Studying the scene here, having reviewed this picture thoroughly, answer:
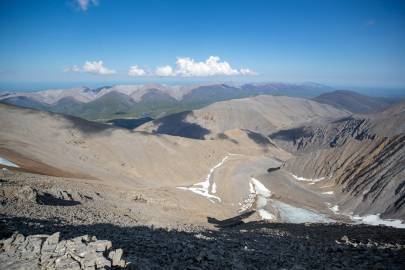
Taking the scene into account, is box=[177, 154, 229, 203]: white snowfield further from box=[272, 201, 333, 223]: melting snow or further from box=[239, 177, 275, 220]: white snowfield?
box=[272, 201, 333, 223]: melting snow

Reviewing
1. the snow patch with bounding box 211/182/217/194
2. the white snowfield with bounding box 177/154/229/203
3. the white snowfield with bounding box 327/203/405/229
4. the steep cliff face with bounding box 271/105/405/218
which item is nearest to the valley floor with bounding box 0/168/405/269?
the white snowfield with bounding box 327/203/405/229

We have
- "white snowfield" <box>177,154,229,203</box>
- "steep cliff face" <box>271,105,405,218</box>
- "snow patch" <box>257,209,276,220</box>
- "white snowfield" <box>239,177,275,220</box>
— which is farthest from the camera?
"white snowfield" <box>177,154,229,203</box>

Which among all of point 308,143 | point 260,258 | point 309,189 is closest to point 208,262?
point 260,258

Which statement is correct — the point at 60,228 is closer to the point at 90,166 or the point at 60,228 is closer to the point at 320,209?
the point at 90,166

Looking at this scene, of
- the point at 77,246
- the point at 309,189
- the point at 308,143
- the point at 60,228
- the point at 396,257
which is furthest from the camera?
the point at 308,143

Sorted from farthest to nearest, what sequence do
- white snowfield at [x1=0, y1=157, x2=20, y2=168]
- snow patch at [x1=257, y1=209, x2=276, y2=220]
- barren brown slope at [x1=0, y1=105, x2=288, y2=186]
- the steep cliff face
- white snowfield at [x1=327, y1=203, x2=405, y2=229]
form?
1. barren brown slope at [x1=0, y1=105, x2=288, y2=186]
2. the steep cliff face
3. snow patch at [x1=257, y1=209, x2=276, y2=220]
4. white snowfield at [x1=327, y1=203, x2=405, y2=229]
5. white snowfield at [x1=0, y1=157, x2=20, y2=168]

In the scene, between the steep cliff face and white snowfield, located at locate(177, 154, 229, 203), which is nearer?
the steep cliff face

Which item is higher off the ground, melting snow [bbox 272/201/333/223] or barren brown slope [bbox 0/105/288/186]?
barren brown slope [bbox 0/105/288/186]

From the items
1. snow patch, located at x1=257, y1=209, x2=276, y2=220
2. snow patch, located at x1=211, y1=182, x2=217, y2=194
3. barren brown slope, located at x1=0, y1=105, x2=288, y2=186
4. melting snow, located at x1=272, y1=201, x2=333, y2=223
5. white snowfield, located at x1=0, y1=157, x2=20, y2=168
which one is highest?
white snowfield, located at x1=0, y1=157, x2=20, y2=168
